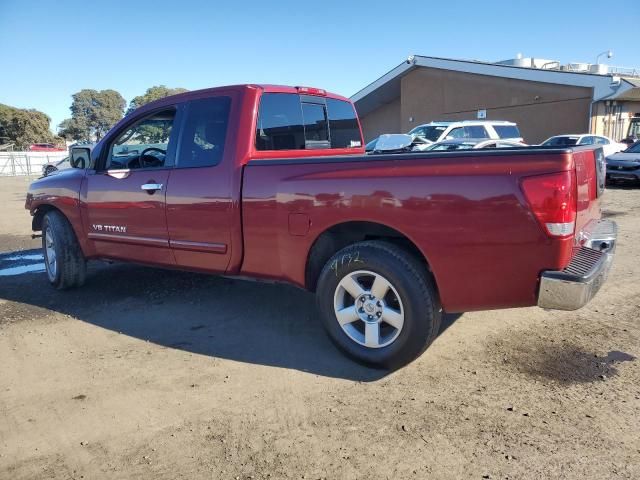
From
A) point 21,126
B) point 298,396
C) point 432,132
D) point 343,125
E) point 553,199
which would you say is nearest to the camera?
point 553,199

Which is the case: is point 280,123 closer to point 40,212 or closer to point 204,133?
point 204,133

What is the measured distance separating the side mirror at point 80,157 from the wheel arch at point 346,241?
285 centimetres

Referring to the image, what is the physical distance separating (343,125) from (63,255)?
3.33 meters

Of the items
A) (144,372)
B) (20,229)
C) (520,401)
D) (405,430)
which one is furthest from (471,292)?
(20,229)

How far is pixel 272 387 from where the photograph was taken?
337 cm

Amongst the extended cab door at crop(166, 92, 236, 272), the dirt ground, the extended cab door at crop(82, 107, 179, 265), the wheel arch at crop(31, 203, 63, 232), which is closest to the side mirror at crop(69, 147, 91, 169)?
the extended cab door at crop(82, 107, 179, 265)

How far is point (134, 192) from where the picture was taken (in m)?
4.69

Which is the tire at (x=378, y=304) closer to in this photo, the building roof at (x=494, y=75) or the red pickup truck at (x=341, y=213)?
the red pickup truck at (x=341, y=213)

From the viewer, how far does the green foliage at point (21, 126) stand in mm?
64875

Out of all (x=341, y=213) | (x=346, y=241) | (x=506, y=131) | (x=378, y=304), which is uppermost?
(x=506, y=131)

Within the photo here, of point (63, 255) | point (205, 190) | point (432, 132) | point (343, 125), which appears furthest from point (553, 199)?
point (432, 132)

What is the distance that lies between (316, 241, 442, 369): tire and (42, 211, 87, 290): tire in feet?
10.6

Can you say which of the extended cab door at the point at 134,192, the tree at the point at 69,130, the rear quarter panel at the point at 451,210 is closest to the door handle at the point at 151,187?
the extended cab door at the point at 134,192

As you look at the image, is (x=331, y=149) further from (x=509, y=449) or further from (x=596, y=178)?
(x=509, y=449)
